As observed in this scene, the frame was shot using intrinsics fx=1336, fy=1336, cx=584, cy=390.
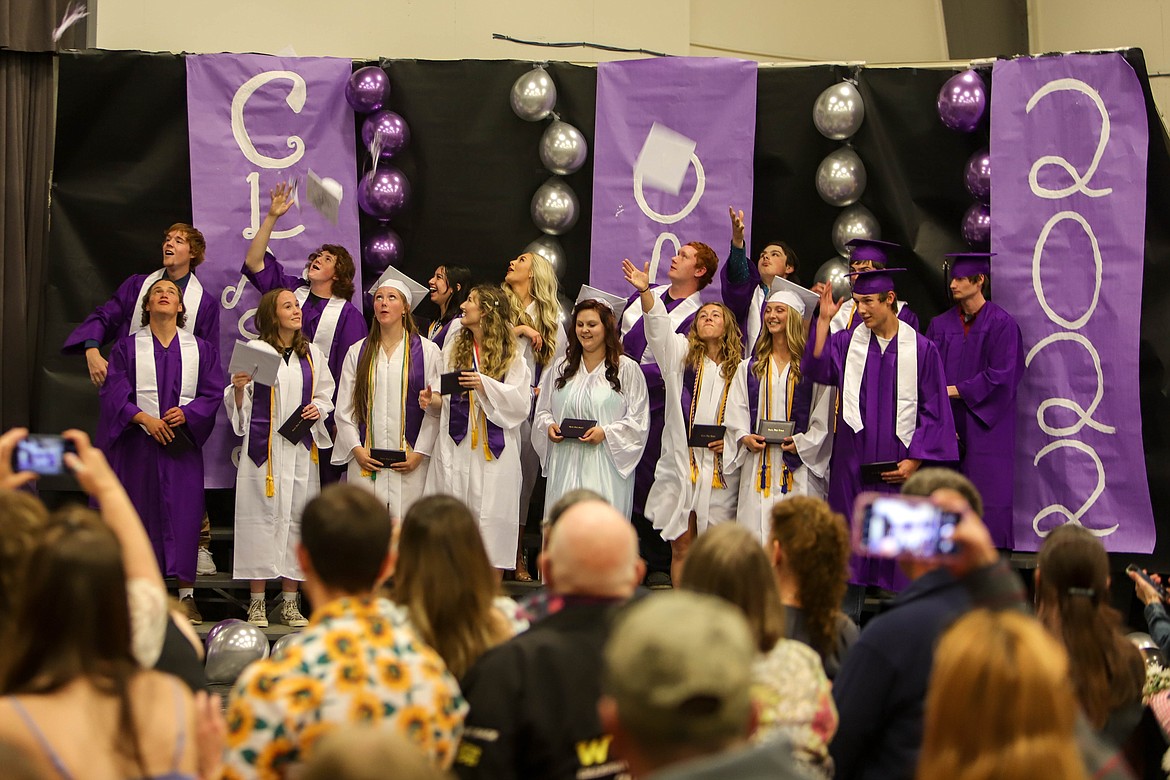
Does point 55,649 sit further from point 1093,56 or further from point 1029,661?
point 1093,56

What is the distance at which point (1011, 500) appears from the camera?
24.6ft

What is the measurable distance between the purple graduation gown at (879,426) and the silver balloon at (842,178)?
1168mm

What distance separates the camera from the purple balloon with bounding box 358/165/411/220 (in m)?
8.20

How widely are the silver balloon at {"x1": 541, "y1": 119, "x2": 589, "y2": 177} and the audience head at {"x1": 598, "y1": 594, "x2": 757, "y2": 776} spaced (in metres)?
6.66

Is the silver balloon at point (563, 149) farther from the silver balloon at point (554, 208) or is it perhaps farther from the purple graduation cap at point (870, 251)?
the purple graduation cap at point (870, 251)

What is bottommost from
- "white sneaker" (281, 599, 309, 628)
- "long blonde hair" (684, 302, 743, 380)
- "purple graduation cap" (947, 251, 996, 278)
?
"white sneaker" (281, 599, 309, 628)

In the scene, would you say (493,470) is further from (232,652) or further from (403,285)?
(232,652)

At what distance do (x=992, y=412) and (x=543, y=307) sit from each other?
2622 mm

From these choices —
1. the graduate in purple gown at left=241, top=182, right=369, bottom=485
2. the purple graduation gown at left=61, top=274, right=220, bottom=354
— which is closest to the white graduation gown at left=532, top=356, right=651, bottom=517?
the graduate in purple gown at left=241, top=182, right=369, bottom=485

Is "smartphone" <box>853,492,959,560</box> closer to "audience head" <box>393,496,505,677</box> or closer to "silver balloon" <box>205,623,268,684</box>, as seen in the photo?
"audience head" <box>393,496,505,677</box>

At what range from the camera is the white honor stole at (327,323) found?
7.82 m

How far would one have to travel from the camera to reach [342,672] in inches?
91.7

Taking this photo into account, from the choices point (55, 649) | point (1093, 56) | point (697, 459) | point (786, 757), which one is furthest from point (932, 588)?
point (1093, 56)

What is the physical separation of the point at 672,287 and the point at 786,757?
20.8ft
